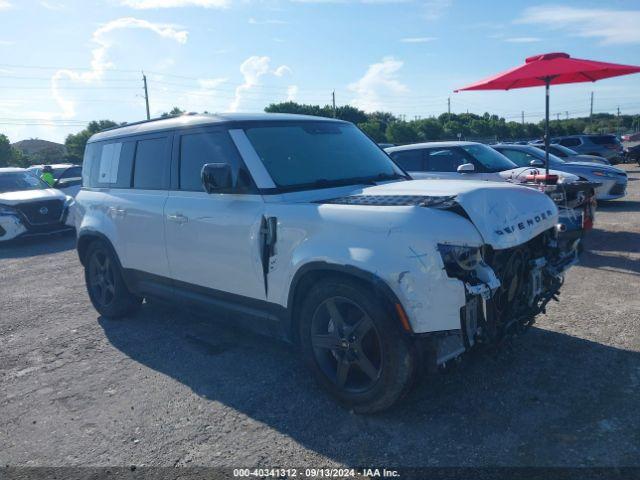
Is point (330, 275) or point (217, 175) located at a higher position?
point (217, 175)

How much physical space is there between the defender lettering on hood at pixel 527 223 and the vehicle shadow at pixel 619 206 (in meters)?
9.60

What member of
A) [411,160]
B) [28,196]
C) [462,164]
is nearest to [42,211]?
[28,196]

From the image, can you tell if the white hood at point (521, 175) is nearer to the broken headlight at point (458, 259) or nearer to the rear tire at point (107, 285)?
the broken headlight at point (458, 259)

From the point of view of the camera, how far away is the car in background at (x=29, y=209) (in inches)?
451

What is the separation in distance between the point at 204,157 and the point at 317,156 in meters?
0.94

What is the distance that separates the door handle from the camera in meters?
4.54

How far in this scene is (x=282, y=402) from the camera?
3.79 m

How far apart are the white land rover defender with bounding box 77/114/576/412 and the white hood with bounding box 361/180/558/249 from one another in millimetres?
12

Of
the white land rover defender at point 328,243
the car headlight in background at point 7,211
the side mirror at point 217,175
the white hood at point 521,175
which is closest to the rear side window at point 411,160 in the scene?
the white hood at point 521,175

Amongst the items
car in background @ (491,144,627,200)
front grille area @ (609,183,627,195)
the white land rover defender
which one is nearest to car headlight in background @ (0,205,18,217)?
the white land rover defender

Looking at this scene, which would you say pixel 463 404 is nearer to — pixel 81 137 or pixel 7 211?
pixel 7 211

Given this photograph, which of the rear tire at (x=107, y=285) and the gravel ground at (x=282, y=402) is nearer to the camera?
the gravel ground at (x=282, y=402)

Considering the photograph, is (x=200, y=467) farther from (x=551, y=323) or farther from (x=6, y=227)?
(x=6, y=227)

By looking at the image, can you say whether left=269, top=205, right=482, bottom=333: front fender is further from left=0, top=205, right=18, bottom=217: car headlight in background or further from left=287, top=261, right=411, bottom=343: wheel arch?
left=0, top=205, right=18, bottom=217: car headlight in background
